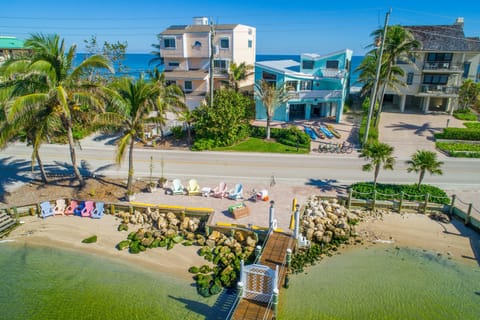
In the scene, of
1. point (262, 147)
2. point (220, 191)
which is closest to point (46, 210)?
point (220, 191)

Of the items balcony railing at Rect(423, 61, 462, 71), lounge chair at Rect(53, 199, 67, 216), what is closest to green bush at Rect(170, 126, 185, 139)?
lounge chair at Rect(53, 199, 67, 216)

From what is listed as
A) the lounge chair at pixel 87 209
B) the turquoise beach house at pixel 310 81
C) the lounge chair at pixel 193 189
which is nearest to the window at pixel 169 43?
the turquoise beach house at pixel 310 81

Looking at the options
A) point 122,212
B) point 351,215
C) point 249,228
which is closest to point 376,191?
point 351,215

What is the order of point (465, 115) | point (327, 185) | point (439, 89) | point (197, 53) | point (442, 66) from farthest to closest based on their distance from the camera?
point (197, 53) → point (439, 89) → point (442, 66) → point (465, 115) → point (327, 185)

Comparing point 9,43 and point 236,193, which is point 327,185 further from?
point 9,43

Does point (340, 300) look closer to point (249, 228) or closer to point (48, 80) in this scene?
point (249, 228)
